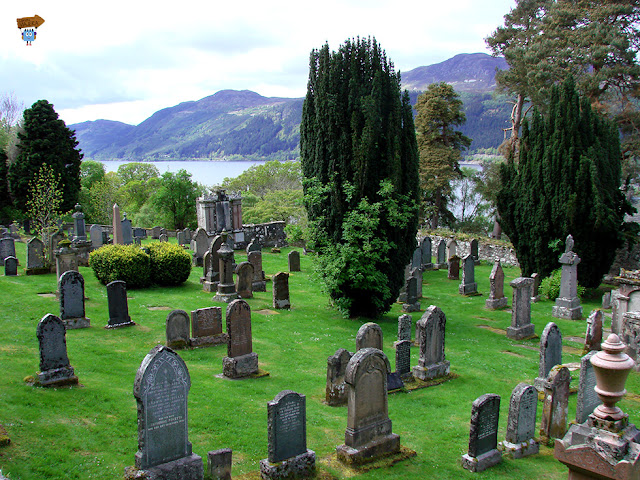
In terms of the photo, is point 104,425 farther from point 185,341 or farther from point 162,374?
point 185,341

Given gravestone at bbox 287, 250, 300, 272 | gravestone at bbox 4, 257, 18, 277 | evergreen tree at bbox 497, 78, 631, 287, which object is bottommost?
gravestone at bbox 287, 250, 300, 272

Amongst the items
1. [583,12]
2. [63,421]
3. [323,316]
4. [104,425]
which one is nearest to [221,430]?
[104,425]

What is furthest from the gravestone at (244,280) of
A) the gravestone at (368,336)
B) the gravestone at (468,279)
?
the gravestone at (468,279)

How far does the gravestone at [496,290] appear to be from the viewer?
18.4m

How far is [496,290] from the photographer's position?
60.9ft

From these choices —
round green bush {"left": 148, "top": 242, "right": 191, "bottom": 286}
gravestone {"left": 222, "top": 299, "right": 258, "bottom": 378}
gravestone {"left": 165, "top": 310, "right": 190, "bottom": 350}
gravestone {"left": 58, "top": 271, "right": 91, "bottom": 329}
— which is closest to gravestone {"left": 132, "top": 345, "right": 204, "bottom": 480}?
gravestone {"left": 222, "top": 299, "right": 258, "bottom": 378}

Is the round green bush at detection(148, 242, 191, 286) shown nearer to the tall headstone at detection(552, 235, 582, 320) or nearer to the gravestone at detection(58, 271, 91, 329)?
the gravestone at detection(58, 271, 91, 329)

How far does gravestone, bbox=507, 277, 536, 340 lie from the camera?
14820mm

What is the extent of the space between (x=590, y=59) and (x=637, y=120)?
369cm

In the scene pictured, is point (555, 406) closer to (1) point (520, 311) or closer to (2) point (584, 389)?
(2) point (584, 389)

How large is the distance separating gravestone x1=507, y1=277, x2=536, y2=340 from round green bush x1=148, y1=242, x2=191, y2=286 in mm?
10990

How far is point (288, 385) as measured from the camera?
33.7 feet

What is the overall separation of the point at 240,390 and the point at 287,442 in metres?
3.03

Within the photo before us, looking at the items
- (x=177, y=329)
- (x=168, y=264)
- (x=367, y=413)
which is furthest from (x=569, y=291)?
(x=168, y=264)
